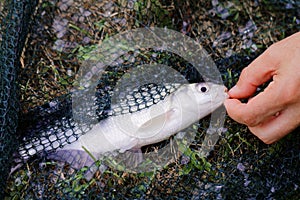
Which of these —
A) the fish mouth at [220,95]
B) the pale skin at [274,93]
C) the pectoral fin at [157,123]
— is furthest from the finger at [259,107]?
the pectoral fin at [157,123]

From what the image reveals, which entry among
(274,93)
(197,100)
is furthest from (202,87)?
(274,93)

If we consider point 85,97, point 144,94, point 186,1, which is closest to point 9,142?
point 85,97

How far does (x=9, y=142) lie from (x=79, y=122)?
0.97 feet

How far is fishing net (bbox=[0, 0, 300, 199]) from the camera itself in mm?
1906

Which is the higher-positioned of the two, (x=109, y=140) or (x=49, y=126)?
(x=49, y=126)

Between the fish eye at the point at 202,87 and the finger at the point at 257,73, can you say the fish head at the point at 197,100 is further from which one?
the finger at the point at 257,73

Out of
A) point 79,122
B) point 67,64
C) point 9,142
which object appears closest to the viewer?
point 9,142

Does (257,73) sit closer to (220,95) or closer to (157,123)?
(220,95)

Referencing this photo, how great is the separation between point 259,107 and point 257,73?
15 centimetres

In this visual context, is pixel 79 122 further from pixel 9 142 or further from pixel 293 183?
pixel 293 183

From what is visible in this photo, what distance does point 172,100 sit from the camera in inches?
80.0

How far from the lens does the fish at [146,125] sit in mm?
2016

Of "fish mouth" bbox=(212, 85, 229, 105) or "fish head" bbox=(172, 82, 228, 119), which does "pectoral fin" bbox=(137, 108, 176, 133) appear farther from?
"fish mouth" bbox=(212, 85, 229, 105)

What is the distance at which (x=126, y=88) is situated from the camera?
6.73 ft
